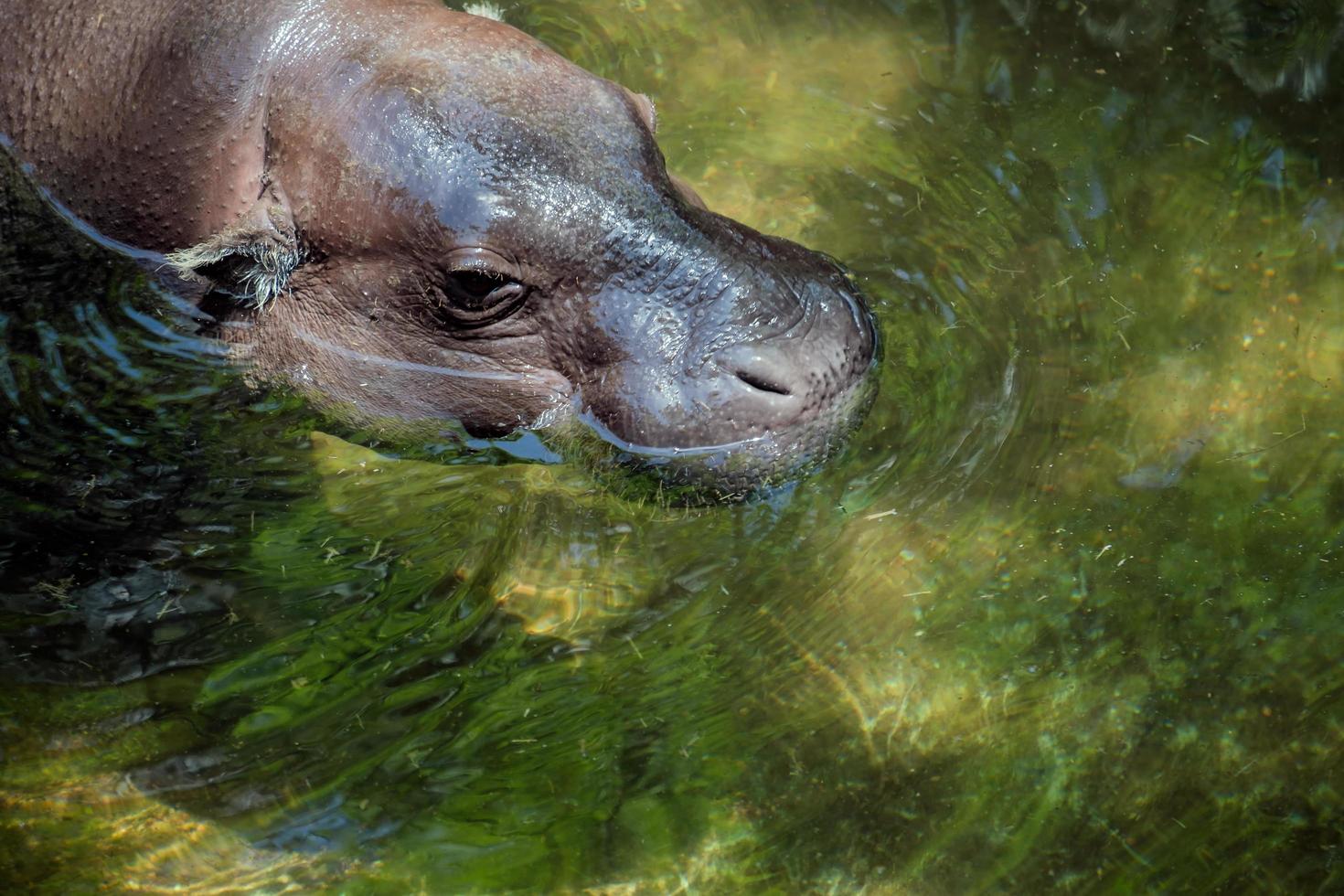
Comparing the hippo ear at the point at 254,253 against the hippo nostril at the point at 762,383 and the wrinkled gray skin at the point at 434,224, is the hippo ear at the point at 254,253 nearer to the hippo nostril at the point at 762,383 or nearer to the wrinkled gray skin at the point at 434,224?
the wrinkled gray skin at the point at 434,224

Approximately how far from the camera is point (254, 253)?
4.68 metres

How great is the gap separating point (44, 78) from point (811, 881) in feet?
13.2

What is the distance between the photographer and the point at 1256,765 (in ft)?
13.6

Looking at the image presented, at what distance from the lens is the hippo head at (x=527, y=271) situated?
4.42m

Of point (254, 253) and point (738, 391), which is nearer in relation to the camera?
A: point (738, 391)

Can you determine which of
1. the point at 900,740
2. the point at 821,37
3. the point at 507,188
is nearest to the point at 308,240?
the point at 507,188

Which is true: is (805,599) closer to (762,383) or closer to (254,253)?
(762,383)


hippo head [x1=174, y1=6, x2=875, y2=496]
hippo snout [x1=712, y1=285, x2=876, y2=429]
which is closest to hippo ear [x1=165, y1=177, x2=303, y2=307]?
hippo head [x1=174, y1=6, x2=875, y2=496]

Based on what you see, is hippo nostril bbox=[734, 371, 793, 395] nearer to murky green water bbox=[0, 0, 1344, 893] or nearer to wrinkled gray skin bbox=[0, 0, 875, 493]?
wrinkled gray skin bbox=[0, 0, 875, 493]

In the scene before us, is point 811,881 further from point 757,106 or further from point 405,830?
point 757,106

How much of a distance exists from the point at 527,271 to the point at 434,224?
351 millimetres

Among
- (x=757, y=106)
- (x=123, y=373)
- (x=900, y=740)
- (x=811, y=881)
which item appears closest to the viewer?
(x=811, y=881)

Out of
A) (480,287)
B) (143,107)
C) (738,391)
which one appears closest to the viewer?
(738,391)

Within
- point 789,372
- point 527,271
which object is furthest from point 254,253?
point 789,372
